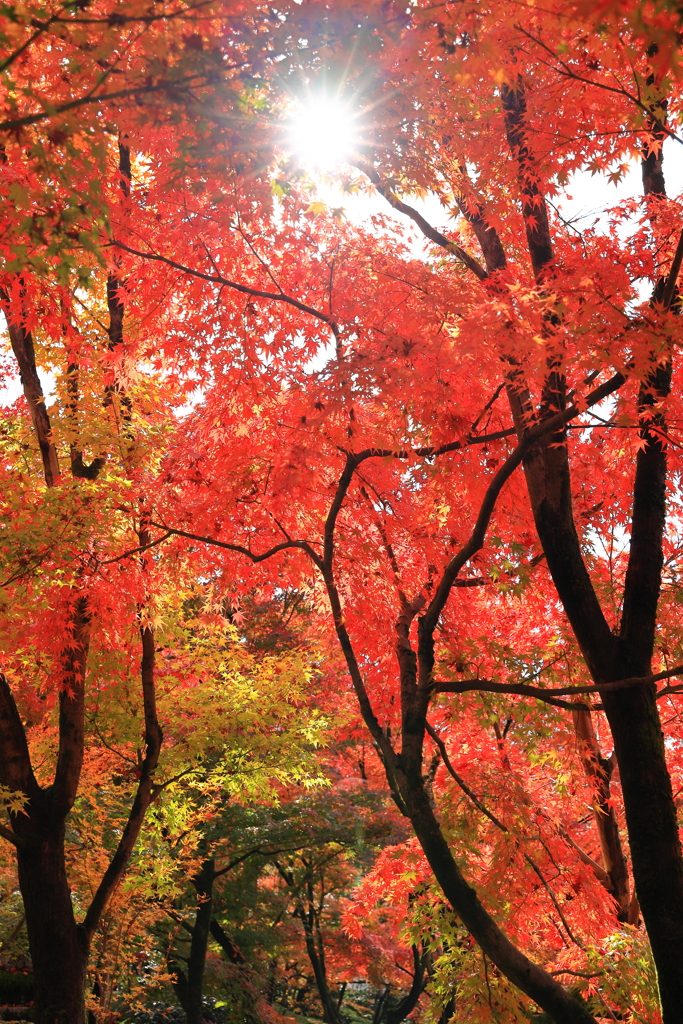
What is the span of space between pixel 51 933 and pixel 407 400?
571 cm

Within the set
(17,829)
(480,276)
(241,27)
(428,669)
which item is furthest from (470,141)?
(17,829)

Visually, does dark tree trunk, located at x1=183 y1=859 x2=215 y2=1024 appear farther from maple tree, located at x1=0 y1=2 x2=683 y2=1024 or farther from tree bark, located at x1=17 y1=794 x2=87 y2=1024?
maple tree, located at x1=0 y1=2 x2=683 y2=1024

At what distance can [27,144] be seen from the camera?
2400mm

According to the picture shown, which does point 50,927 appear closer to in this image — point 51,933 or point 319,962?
point 51,933

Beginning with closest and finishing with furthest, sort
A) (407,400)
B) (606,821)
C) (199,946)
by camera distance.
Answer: (407,400) → (606,821) → (199,946)

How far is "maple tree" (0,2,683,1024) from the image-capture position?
10.4ft

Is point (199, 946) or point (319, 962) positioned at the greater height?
point (319, 962)

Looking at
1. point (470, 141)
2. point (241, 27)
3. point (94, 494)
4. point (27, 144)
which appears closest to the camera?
point (27, 144)

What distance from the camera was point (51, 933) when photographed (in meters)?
6.35

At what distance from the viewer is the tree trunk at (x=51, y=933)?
6254 millimetres

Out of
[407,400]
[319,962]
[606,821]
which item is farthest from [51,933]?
[319,962]

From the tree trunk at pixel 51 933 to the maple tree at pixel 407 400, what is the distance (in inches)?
1.6

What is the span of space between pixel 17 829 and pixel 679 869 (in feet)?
18.0

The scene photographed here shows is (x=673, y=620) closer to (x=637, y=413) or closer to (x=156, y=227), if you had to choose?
(x=637, y=413)
